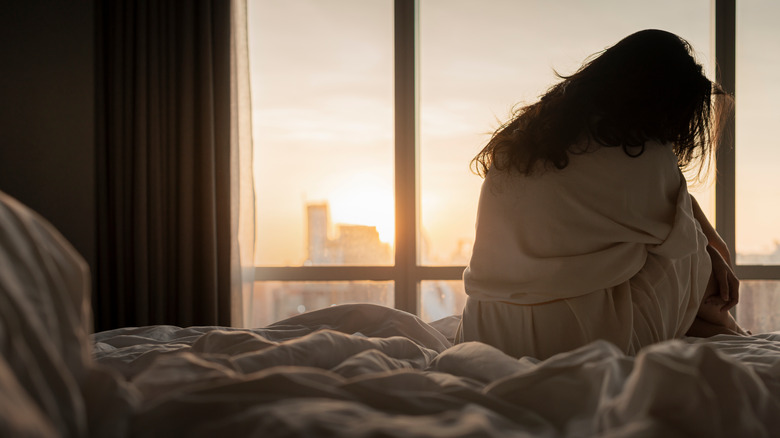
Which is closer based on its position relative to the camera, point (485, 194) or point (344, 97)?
point (485, 194)

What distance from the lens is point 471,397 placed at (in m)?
0.64

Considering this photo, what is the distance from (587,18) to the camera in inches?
114

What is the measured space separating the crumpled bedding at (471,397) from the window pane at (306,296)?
2101mm

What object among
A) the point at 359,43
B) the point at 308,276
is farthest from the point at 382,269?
the point at 359,43

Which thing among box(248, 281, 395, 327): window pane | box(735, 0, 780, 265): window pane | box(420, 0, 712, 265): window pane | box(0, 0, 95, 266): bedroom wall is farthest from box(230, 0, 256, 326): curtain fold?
box(735, 0, 780, 265): window pane

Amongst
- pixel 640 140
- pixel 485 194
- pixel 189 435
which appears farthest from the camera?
pixel 485 194

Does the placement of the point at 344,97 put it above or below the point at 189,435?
above

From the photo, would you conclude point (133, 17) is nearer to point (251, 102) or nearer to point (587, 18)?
point (251, 102)

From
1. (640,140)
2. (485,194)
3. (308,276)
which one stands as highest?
(640,140)

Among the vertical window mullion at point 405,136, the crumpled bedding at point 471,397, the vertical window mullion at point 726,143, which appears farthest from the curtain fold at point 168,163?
the vertical window mullion at point 726,143

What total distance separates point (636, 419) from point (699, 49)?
299 cm

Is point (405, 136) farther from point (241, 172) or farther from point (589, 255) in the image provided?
point (589, 255)

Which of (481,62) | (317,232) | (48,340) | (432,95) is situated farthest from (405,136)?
(48,340)

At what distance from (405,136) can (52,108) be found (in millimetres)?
1793
